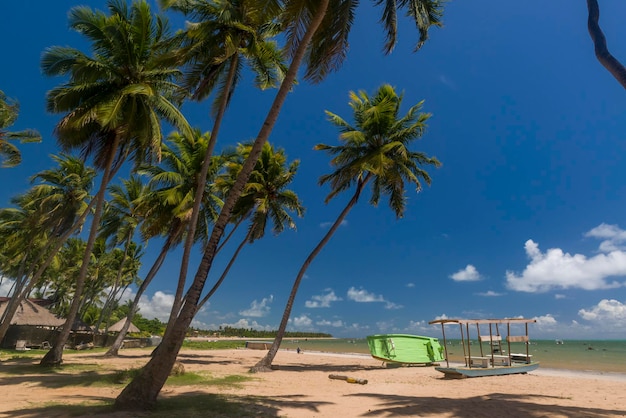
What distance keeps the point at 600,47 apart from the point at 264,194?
50.3ft

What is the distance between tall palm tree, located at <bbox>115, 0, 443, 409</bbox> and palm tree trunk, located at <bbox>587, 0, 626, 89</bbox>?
389cm

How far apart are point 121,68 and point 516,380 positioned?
61.7 ft

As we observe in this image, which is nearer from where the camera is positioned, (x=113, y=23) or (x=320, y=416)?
(x=320, y=416)

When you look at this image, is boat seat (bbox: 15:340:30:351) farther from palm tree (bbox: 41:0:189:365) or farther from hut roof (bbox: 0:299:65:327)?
palm tree (bbox: 41:0:189:365)

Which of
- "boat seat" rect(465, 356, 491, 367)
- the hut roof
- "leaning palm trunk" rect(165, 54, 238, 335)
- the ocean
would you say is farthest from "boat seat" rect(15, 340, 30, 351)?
the ocean

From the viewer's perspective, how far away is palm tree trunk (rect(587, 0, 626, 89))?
837 cm

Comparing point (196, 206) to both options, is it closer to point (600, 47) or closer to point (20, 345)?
point (600, 47)

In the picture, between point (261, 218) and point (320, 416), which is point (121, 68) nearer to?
point (261, 218)

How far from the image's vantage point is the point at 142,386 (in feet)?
22.9

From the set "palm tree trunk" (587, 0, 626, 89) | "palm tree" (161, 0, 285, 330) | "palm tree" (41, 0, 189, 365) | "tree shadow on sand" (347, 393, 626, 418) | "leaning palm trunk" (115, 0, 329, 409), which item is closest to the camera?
"leaning palm trunk" (115, 0, 329, 409)

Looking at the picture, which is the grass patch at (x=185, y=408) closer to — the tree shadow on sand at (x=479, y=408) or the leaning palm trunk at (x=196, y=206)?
the leaning palm trunk at (x=196, y=206)

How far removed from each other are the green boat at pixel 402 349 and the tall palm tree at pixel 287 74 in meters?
13.9

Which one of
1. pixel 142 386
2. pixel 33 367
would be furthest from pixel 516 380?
pixel 33 367

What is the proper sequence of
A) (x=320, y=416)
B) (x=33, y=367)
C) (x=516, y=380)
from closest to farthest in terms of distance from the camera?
(x=320, y=416) → (x=33, y=367) → (x=516, y=380)
